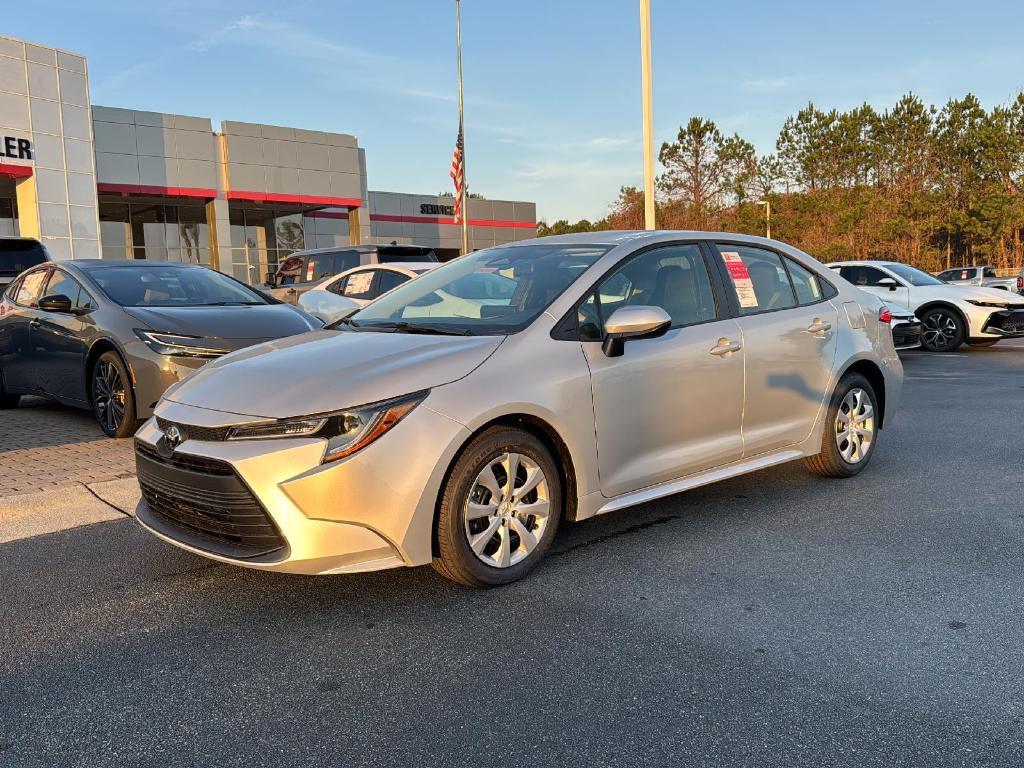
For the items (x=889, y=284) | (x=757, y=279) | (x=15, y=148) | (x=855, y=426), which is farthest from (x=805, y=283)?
(x=15, y=148)

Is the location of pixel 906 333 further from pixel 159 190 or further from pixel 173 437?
pixel 159 190

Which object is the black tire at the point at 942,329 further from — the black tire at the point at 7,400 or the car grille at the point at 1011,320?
the black tire at the point at 7,400

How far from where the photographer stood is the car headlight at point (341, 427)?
3482 mm

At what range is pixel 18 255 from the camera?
1337 cm

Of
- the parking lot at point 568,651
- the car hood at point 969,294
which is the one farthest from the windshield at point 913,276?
the parking lot at point 568,651

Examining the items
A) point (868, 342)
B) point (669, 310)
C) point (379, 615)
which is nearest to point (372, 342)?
point (379, 615)

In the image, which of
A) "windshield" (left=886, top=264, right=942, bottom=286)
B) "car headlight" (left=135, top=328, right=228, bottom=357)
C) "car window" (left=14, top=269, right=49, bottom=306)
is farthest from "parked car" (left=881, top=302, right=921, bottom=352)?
"car window" (left=14, top=269, right=49, bottom=306)

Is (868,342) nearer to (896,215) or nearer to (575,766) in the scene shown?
(575,766)

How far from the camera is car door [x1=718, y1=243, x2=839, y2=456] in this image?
503cm

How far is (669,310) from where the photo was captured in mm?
4777

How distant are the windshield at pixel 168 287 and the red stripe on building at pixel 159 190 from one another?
82.6 ft

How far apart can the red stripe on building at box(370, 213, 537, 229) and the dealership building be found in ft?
0.99

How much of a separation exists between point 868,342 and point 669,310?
5.93 feet

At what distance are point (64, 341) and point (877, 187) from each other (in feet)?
193
